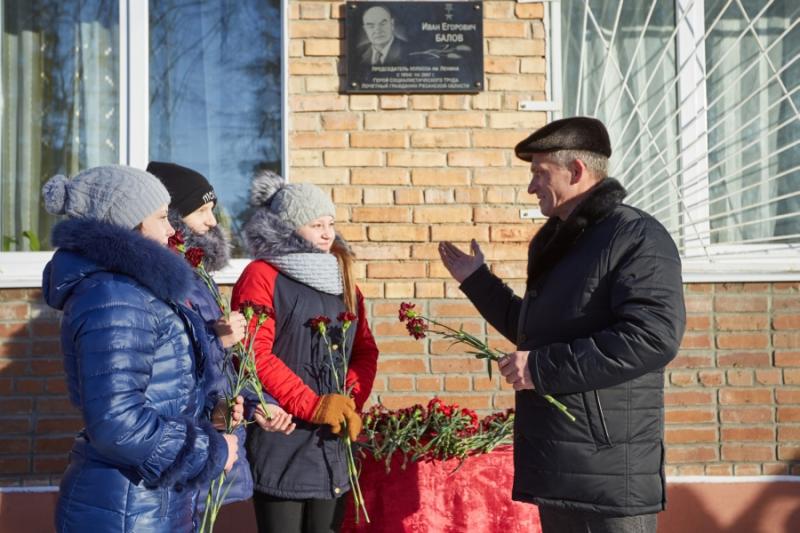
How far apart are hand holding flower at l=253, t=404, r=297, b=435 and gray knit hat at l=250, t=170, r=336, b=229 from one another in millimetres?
727

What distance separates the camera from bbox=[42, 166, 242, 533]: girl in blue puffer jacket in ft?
7.82

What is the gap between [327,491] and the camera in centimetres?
354

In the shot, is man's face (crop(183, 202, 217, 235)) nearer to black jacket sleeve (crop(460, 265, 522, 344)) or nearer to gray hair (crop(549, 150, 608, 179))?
black jacket sleeve (crop(460, 265, 522, 344))

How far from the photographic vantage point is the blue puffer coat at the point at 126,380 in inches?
93.7

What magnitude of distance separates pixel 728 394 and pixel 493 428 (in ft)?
5.50

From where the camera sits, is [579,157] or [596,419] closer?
[596,419]

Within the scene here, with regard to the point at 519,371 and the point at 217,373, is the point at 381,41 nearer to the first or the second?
the point at 519,371

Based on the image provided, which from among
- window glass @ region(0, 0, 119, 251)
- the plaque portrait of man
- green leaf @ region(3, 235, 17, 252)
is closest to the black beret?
the plaque portrait of man

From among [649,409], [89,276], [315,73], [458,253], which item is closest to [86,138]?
[315,73]

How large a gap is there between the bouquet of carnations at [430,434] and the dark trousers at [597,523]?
816 millimetres

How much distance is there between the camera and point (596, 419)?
294 centimetres

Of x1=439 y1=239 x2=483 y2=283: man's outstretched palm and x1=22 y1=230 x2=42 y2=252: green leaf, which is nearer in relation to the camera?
x1=439 y1=239 x2=483 y2=283: man's outstretched palm

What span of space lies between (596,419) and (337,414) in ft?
3.23

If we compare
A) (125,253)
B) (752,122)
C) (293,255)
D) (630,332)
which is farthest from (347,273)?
(752,122)
